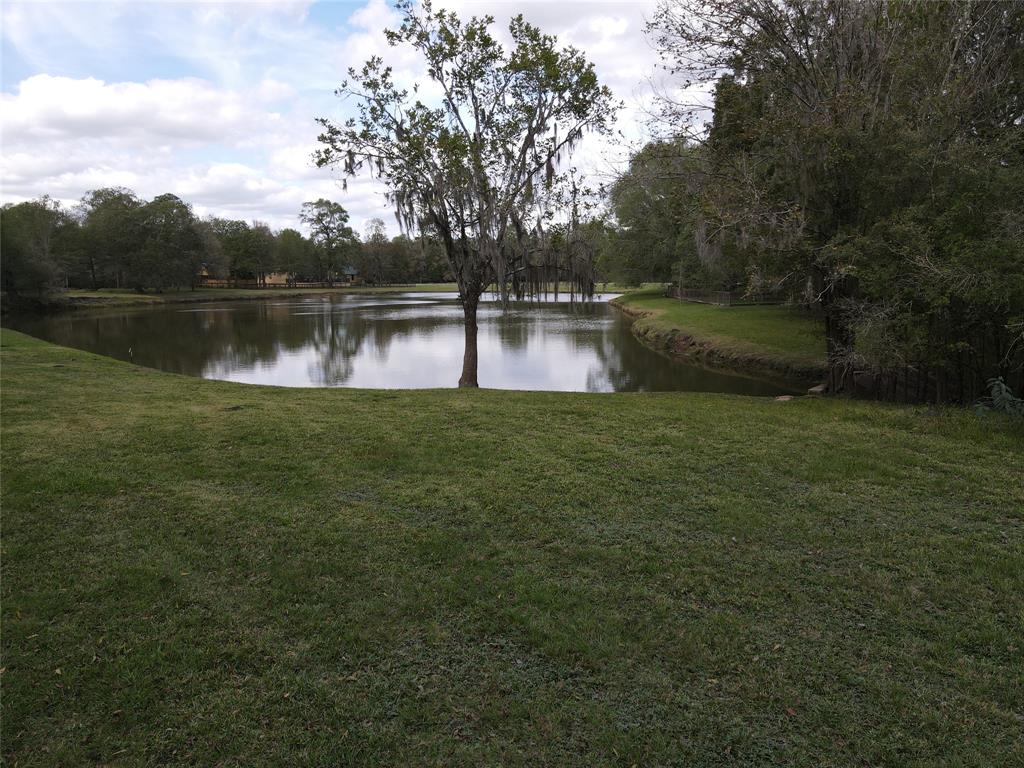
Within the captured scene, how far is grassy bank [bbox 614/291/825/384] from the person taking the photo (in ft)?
58.9

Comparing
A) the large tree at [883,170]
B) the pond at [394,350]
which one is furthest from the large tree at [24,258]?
the large tree at [883,170]

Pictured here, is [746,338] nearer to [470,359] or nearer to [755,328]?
[755,328]

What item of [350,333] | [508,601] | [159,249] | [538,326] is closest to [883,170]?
[508,601]

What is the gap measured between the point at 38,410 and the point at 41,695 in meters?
7.46

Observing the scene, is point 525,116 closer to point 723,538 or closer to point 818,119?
point 818,119

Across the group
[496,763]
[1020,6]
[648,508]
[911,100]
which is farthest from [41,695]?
[1020,6]

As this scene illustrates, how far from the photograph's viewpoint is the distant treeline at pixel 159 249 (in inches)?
1849

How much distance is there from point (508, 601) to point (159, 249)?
233ft

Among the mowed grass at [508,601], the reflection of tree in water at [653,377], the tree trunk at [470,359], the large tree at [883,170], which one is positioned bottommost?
the reflection of tree in water at [653,377]

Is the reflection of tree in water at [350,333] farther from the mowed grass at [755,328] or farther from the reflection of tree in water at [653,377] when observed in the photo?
the mowed grass at [755,328]

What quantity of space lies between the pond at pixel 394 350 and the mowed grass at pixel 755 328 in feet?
6.18

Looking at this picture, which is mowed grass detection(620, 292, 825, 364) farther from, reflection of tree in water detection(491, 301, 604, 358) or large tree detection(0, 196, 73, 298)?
large tree detection(0, 196, 73, 298)

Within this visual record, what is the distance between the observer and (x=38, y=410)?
348 inches

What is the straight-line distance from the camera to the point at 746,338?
2184 centimetres
